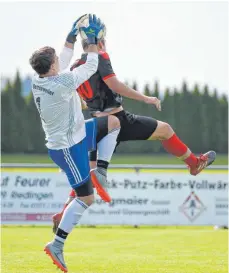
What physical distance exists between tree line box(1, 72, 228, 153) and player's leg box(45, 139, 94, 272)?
194 ft

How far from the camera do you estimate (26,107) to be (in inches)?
2741

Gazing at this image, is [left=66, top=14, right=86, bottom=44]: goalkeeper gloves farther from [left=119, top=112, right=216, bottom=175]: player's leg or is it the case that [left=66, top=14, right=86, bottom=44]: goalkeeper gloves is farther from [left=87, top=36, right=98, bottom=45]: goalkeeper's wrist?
[left=119, top=112, right=216, bottom=175]: player's leg

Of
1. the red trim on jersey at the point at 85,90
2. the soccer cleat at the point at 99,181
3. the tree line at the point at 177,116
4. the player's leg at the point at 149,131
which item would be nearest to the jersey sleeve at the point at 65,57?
the red trim on jersey at the point at 85,90

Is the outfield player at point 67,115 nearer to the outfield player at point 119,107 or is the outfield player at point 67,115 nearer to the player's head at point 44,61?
the player's head at point 44,61

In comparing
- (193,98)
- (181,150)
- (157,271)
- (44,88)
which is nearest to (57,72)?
(44,88)

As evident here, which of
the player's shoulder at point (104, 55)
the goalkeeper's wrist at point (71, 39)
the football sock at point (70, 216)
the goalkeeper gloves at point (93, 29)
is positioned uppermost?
the goalkeeper gloves at point (93, 29)

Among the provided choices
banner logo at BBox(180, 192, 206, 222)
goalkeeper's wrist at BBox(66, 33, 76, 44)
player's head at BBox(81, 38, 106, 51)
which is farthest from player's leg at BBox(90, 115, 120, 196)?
banner logo at BBox(180, 192, 206, 222)

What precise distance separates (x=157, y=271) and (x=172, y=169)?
377 inches

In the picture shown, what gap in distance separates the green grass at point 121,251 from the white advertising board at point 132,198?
1.22 metres

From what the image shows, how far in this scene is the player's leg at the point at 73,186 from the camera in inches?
352

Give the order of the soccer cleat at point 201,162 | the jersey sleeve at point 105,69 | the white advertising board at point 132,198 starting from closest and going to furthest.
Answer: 1. the jersey sleeve at point 105,69
2. the soccer cleat at point 201,162
3. the white advertising board at point 132,198

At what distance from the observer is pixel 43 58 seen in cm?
856

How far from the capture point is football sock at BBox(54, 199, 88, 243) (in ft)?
29.9

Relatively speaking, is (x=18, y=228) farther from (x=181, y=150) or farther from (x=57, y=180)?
(x=181, y=150)
